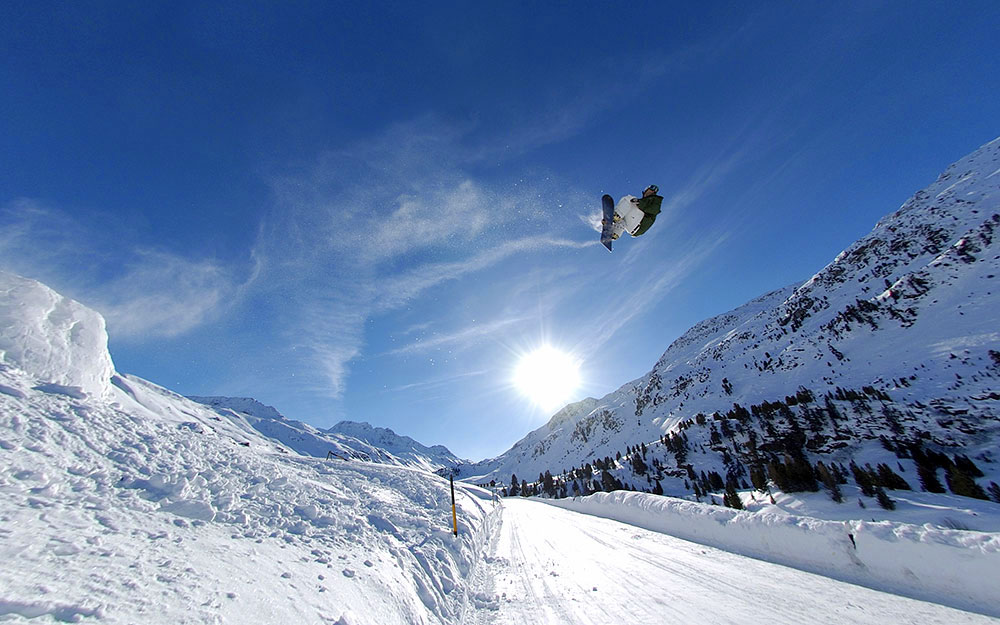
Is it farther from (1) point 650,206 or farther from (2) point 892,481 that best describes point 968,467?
(1) point 650,206

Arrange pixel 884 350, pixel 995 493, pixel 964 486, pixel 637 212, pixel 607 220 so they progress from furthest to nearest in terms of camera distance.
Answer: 1. pixel 884 350
2. pixel 964 486
3. pixel 995 493
4. pixel 607 220
5. pixel 637 212

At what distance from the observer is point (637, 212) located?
13305mm

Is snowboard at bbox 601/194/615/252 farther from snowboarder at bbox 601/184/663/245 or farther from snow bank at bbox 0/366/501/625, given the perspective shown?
snow bank at bbox 0/366/501/625

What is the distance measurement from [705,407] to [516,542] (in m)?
96.5

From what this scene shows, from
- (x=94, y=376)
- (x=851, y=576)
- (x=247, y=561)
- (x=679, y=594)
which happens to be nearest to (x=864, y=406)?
(x=851, y=576)

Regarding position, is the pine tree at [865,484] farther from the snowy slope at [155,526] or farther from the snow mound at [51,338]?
the snow mound at [51,338]

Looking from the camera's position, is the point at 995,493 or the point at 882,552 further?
the point at 995,493

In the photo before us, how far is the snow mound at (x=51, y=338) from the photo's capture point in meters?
8.62

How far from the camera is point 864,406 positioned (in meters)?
43.7

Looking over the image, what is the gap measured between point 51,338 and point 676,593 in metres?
16.1

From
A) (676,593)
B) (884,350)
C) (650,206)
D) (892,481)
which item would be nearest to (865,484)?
(892,481)

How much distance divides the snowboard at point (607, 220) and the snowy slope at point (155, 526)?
41.6ft

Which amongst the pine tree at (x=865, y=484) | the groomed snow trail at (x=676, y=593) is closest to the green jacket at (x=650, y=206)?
the groomed snow trail at (x=676, y=593)

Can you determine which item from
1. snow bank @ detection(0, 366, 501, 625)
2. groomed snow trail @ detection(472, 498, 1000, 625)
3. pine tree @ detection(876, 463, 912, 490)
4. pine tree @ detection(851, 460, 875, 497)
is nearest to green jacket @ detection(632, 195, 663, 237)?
groomed snow trail @ detection(472, 498, 1000, 625)
